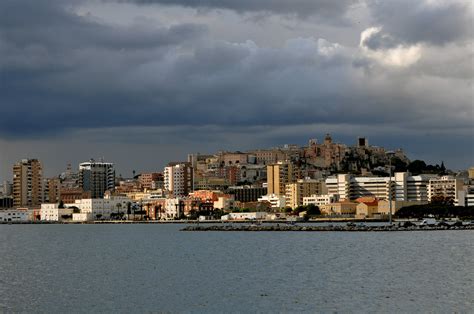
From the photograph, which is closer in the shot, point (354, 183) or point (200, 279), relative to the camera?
point (200, 279)

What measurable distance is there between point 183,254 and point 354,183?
379 ft

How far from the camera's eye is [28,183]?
652ft

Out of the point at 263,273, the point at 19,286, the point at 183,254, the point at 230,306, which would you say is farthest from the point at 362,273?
the point at 183,254

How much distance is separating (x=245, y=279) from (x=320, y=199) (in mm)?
120465

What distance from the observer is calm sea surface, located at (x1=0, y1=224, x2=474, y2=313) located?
33375mm

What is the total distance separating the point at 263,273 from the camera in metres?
45.4

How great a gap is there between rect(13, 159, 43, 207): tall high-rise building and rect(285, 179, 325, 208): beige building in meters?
57.6

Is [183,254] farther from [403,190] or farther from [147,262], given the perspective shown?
[403,190]

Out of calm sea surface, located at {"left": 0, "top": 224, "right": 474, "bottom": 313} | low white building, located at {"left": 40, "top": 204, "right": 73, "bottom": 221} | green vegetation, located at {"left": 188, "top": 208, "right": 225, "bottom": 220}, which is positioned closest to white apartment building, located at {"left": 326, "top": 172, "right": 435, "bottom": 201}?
green vegetation, located at {"left": 188, "top": 208, "right": 225, "bottom": 220}

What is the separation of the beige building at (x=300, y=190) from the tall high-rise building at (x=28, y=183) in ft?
189

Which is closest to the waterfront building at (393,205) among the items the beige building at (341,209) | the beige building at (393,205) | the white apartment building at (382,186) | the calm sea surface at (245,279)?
the beige building at (393,205)

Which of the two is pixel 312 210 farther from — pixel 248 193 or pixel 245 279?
pixel 245 279

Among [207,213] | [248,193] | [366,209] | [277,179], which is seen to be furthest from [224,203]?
[366,209]

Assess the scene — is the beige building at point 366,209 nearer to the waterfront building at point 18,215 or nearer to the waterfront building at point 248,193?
the waterfront building at point 248,193
